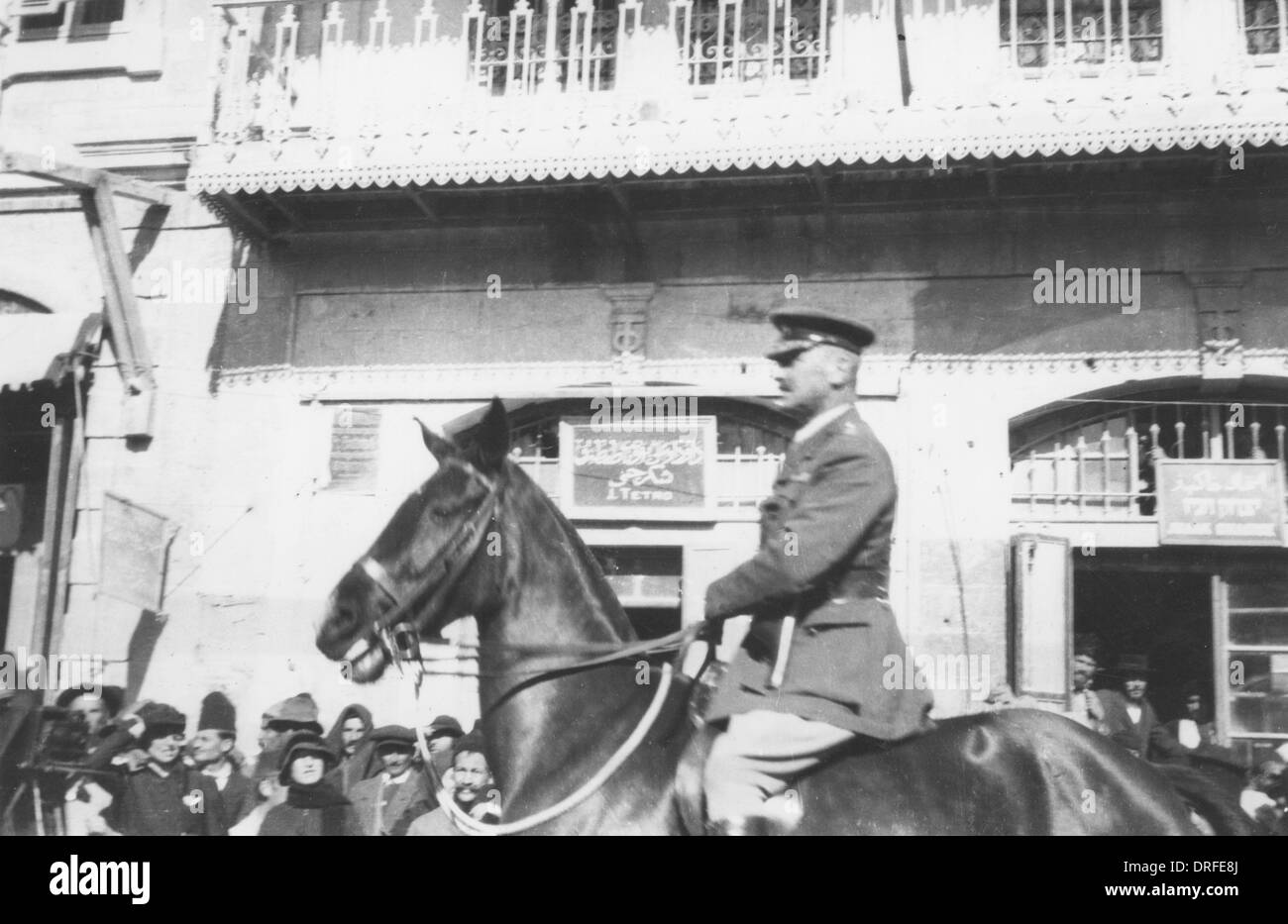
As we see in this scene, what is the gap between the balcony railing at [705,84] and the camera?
204 inches

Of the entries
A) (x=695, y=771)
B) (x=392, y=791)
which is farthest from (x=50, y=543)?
(x=695, y=771)

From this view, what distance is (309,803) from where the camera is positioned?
15.8ft

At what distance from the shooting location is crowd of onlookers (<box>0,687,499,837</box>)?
4.81 meters

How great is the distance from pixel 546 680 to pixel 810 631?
801mm

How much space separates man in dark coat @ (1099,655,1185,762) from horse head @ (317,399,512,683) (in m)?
3.27

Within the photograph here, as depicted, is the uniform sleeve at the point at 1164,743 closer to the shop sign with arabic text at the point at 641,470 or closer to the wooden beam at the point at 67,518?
the shop sign with arabic text at the point at 641,470

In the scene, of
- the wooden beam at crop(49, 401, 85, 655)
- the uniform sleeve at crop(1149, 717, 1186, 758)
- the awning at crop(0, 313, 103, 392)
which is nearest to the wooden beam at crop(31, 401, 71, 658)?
the wooden beam at crop(49, 401, 85, 655)

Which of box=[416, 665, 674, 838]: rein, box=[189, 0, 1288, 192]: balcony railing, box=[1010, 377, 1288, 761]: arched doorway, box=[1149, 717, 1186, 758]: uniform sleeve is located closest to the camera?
box=[416, 665, 674, 838]: rein

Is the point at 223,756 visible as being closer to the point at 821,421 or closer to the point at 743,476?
the point at 743,476

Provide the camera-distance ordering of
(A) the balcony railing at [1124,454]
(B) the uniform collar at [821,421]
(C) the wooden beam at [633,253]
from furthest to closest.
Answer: (C) the wooden beam at [633,253] → (A) the balcony railing at [1124,454] → (B) the uniform collar at [821,421]

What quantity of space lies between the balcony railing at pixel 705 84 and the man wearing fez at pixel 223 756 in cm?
266

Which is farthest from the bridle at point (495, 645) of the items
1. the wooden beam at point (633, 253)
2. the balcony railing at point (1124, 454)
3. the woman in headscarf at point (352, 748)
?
the balcony railing at point (1124, 454)

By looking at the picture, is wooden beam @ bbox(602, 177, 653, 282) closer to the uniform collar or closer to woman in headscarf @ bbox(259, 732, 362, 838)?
the uniform collar
